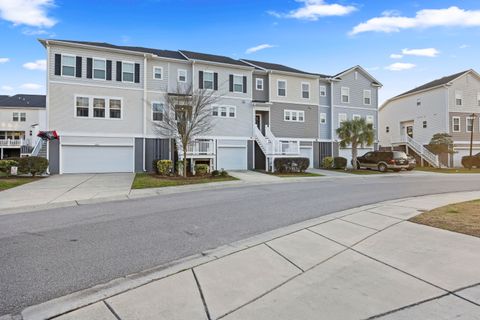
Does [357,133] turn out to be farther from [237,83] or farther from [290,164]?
[237,83]

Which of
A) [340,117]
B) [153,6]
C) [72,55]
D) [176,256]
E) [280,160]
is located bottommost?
[176,256]

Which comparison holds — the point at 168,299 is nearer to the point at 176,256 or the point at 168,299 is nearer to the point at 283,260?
the point at 176,256

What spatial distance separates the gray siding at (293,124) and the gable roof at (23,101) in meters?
36.9

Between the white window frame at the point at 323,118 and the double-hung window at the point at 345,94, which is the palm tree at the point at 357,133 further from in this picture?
the double-hung window at the point at 345,94

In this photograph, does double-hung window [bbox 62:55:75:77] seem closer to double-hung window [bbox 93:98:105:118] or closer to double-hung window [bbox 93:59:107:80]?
double-hung window [bbox 93:59:107:80]

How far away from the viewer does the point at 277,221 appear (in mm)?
7066

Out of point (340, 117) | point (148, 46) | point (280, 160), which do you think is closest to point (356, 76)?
point (340, 117)

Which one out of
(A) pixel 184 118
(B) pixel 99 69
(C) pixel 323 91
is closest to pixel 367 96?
(C) pixel 323 91

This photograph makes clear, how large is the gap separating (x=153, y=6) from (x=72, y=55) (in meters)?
6.88

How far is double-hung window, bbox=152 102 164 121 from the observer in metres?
21.6

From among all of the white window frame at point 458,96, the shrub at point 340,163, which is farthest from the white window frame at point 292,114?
the white window frame at point 458,96

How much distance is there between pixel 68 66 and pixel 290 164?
16.7 m

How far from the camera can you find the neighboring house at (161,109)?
19406 mm

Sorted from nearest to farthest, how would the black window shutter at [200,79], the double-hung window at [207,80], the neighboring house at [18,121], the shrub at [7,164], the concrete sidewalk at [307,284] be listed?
the concrete sidewalk at [307,284] → the shrub at [7,164] → the black window shutter at [200,79] → the double-hung window at [207,80] → the neighboring house at [18,121]
